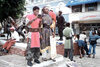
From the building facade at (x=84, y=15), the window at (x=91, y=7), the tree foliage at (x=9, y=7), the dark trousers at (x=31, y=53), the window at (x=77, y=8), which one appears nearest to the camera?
the dark trousers at (x=31, y=53)

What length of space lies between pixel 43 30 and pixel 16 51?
2.81m

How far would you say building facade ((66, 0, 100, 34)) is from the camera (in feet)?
69.5

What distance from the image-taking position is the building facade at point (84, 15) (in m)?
21.2

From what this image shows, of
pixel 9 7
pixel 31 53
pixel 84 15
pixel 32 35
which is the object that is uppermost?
pixel 9 7

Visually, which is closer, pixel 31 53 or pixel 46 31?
pixel 31 53

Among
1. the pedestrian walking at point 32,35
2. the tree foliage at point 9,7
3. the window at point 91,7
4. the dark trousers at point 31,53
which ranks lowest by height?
the dark trousers at point 31,53

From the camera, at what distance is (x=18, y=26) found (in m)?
9.01

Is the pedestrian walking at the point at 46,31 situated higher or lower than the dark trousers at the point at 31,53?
higher

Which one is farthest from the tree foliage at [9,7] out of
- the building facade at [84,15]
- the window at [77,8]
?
the window at [77,8]

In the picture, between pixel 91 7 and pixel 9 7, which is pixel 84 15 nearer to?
pixel 91 7

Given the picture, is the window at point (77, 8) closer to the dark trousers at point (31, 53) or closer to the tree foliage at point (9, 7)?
the tree foliage at point (9, 7)

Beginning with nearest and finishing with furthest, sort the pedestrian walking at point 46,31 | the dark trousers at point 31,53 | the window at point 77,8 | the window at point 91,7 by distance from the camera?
1. the dark trousers at point 31,53
2. the pedestrian walking at point 46,31
3. the window at point 91,7
4. the window at point 77,8

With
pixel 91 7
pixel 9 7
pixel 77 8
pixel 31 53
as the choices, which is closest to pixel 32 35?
pixel 31 53

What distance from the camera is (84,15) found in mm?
22172
